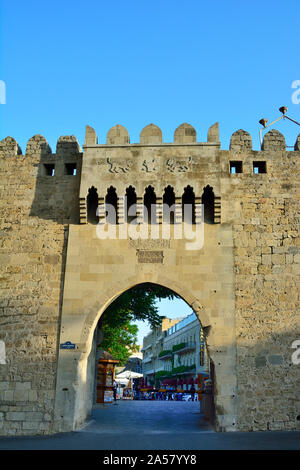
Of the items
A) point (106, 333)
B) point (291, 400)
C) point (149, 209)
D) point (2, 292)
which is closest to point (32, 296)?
point (2, 292)

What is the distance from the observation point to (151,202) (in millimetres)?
11312

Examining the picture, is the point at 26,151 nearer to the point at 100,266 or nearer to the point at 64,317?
the point at 100,266

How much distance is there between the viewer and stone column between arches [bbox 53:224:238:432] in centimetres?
995

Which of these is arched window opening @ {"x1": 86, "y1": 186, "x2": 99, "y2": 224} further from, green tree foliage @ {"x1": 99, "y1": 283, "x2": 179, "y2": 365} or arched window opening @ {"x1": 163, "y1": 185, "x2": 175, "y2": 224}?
green tree foliage @ {"x1": 99, "y1": 283, "x2": 179, "y2": 365}

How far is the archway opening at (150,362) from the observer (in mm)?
16047

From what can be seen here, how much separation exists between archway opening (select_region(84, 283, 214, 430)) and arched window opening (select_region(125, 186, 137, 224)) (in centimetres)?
283

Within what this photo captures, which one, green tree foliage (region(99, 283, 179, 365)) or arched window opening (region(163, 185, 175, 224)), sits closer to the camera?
arched window opening (region(163, 185, 175, 224))

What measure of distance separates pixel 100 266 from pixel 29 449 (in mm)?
4612

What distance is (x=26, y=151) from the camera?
12117 mm

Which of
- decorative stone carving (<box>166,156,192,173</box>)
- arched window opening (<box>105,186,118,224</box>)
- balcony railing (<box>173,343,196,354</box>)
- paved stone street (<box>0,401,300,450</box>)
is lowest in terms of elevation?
paved stone street (<box>0,401,300,450</box>)

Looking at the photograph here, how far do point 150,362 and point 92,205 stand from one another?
7092cm

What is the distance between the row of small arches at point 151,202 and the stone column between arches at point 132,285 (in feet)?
1.42

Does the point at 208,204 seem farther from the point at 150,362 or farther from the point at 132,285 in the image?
the point at 150,362

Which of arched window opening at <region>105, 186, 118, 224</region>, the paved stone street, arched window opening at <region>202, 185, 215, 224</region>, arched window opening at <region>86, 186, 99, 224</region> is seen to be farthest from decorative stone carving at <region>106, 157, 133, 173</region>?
the paved stone street
